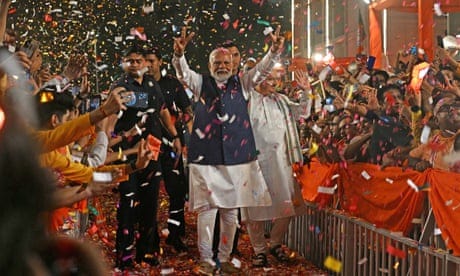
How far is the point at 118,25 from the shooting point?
66.6 ft

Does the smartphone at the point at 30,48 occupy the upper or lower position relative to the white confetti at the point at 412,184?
upper

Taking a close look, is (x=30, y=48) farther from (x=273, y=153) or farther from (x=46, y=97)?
(x=273, y=153)

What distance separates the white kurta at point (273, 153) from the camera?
8250 mm

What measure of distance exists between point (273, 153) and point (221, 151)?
88 centimetres

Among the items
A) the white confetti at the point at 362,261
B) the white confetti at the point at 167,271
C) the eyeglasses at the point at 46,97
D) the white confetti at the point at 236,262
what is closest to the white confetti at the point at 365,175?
the white confetti at the point at 362,261

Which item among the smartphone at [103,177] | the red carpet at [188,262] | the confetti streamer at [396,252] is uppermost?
the smartphone at [103,177]

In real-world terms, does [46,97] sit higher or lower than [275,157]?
higher

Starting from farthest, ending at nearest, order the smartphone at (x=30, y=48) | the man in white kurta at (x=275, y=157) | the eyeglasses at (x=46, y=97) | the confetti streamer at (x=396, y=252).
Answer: the man in white kurta at (x=275, y=157)
the smartphone at (x=30, y=48)
the confetti streamer at (x=396, y=252)
the eyeglasses at (x=46, y=97)

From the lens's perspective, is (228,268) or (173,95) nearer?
(228,268)

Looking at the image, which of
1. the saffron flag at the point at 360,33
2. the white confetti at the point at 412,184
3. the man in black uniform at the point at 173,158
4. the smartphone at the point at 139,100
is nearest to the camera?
the white confetti at the point at 412,184

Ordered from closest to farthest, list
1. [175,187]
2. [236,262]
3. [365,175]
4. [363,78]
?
1. [365,175]
2. [236,262]
3. [175,187]
4. [363,78]

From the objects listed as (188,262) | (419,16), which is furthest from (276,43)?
(419,16)

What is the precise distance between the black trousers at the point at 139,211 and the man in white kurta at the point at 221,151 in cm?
46

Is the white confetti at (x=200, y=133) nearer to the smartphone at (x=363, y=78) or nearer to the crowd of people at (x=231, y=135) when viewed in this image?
the crowd of people at (x=231, y=135)
